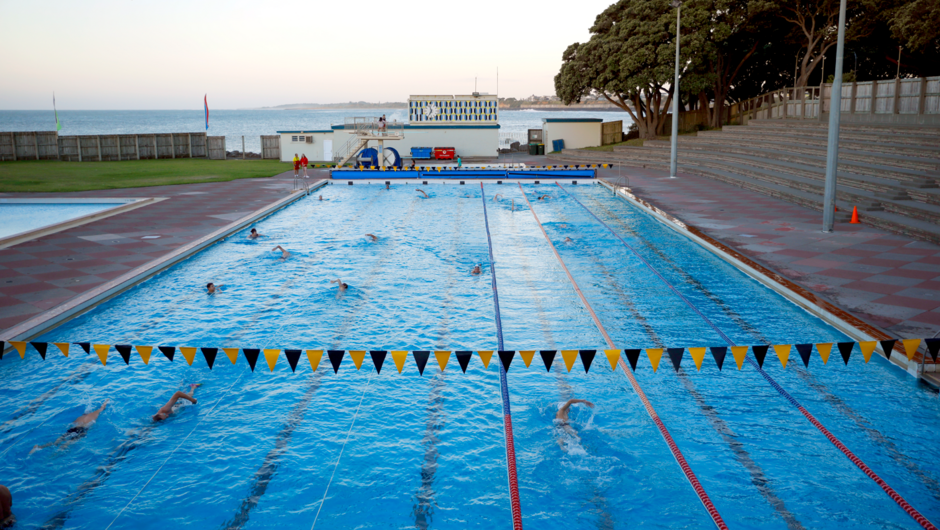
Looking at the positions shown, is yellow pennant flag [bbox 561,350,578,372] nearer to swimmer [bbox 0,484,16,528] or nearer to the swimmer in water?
the swimmer in water

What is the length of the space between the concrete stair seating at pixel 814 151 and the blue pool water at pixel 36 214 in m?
23.9

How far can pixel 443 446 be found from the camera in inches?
266

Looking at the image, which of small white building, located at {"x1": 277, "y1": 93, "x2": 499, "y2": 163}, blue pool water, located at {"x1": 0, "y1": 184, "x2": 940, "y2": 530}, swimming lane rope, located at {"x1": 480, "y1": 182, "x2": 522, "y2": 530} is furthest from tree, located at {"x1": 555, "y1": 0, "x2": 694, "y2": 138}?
swimming lane rope, located at {"x1": 480, "y1": 182, "x2": 522, "y2": 530}

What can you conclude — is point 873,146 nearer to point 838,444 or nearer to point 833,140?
point 833,140

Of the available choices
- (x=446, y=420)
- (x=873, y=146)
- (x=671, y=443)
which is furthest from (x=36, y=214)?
(x=873, y=146)

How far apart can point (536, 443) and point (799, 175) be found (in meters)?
19.7

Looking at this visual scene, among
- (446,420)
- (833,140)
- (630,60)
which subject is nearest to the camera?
(446,420)

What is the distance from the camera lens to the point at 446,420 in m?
7.31

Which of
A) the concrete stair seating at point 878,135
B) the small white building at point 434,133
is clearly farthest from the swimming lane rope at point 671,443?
the small white building at point 434,133

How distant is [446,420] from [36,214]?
17.9 meters

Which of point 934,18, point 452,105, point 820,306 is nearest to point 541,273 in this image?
point 820,306

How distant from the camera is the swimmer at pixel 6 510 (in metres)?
5.25

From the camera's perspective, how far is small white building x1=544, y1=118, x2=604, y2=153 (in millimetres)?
43469

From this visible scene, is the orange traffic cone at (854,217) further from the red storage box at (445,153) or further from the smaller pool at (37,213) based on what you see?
the red storage box at (445,153)
